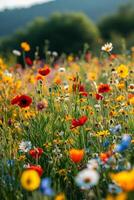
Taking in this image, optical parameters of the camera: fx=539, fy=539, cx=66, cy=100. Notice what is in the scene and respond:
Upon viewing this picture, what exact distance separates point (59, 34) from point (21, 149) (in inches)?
1075

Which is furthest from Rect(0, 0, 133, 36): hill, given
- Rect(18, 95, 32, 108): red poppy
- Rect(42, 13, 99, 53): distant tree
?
Result: Rect(18, 95, 32, 108): red poppy

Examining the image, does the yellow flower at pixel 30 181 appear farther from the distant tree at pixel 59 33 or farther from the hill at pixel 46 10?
the hill at pixel 46 10

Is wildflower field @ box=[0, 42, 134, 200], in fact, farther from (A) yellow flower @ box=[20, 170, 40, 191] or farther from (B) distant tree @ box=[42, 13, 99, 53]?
(B) distant tree @ box=[42, 13, 99, 53]

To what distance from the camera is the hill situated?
104238 mm

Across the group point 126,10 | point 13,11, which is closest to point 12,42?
point 126,10

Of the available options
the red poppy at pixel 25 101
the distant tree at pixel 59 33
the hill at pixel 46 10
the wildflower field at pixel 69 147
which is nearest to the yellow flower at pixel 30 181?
the wildflower field at pixel 69 147

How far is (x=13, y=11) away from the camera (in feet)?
373

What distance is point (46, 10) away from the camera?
11012 cm

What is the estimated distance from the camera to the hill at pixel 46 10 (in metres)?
104

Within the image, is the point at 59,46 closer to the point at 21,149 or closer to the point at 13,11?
the point at 21,149

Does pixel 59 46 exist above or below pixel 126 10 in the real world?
below

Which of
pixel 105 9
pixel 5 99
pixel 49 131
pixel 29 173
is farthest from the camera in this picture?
pixel 105 9

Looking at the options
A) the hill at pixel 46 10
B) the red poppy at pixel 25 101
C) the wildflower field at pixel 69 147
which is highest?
the hill at pixel 46 10

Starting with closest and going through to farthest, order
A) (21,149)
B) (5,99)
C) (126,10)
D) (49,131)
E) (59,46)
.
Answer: (21,149) → (49,131) → (5,99) → (59,46) → (126,10)
